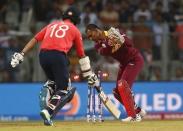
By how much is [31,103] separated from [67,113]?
1.10 metres

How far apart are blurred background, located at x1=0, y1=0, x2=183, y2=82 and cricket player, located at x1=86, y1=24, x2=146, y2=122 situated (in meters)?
4.64

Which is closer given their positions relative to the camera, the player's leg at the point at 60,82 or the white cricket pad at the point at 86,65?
the player's leg at the point at 60,82

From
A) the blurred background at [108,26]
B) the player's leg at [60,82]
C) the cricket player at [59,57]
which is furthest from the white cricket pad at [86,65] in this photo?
the blurred background at [108,26]

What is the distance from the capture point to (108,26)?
2205cm

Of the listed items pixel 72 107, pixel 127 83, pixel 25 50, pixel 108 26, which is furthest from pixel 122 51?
pixel 72 107

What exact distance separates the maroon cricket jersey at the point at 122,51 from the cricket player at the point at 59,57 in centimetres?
147

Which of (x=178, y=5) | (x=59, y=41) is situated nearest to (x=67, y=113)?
(x=178, y=5)

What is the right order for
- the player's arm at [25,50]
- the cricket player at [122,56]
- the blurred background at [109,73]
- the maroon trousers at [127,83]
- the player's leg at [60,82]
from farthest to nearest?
the blurred background at [109,73], the maroon trousers at [127,83], the cricket player at [122,56], the player's arm at [25,50], the player's leg at [60,82]

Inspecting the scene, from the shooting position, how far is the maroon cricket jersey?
16.8 m

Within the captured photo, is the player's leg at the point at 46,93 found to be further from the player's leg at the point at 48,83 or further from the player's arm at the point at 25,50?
the player's arm at the point at 25,50

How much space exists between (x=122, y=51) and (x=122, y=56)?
0.42ft

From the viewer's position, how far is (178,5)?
24797 millimetres

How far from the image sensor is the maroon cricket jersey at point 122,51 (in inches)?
660

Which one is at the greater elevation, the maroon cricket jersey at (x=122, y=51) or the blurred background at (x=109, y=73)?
the maroon cricket jersey at (x=122, y=51)
